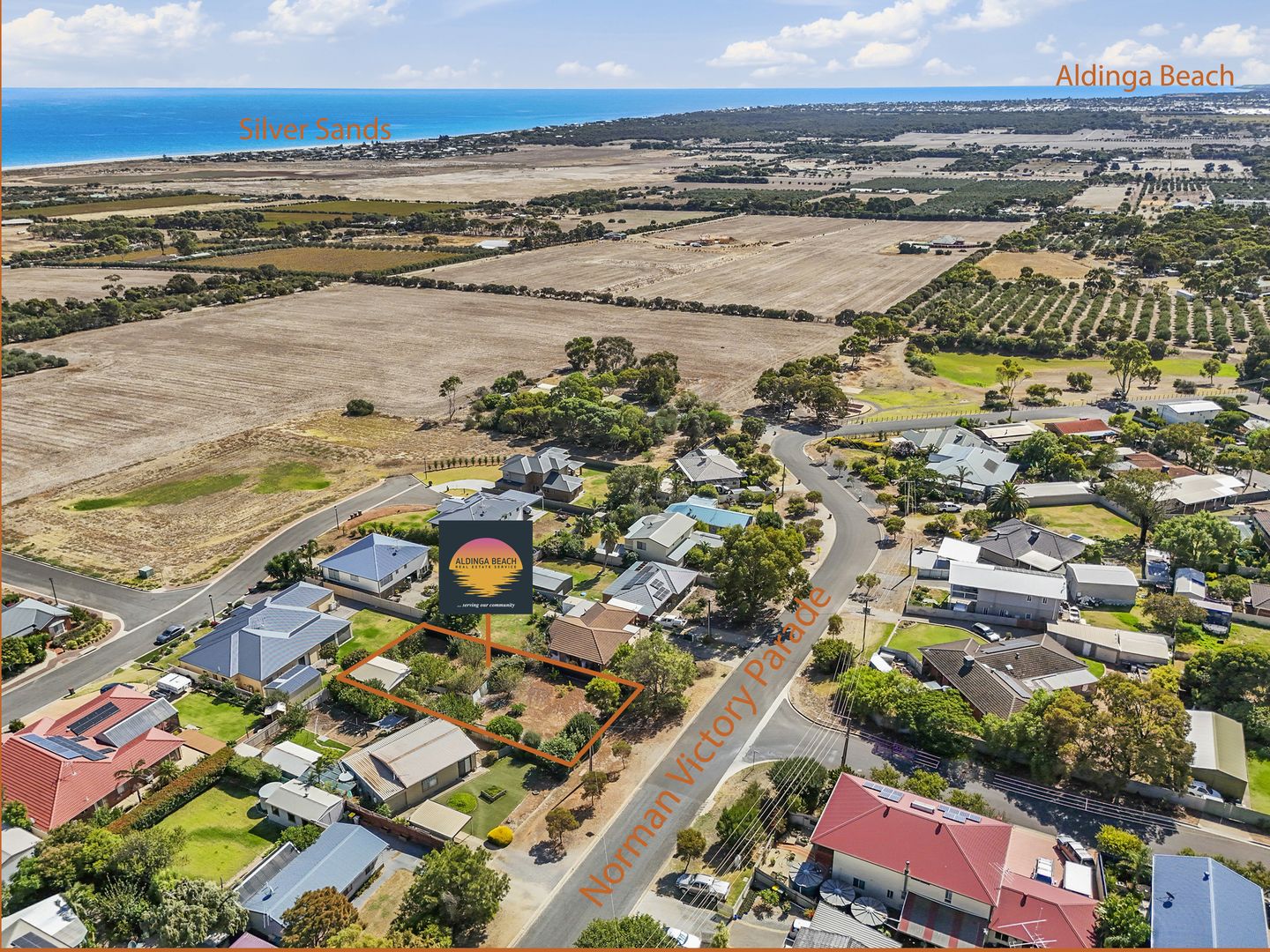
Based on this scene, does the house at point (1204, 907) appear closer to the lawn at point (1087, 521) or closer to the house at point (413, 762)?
the house at point (413, 762)

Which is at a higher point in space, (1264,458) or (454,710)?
(1264,458)

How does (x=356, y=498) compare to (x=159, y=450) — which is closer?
(x=356, y=498)

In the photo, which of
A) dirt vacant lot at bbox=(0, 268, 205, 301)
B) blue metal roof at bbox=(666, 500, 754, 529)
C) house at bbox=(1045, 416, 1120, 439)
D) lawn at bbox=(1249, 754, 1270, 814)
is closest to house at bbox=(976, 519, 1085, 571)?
blue metal roof at bbox=(666, 500, 754, 529)

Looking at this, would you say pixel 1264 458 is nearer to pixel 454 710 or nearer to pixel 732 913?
pixel 732 913

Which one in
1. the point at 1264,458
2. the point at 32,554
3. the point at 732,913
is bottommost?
the point at 732,913

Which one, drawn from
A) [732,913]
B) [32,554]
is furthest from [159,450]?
[732,913]

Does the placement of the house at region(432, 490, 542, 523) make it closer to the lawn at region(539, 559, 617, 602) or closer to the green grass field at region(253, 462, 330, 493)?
the lawn at region(539, 559, 617, 602)

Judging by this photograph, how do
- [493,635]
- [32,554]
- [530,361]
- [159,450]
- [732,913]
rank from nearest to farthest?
[732,913], [493,635], [32,554], [159,450], [530,361]

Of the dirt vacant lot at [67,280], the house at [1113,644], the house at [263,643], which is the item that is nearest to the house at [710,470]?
the house at [1113,644]
